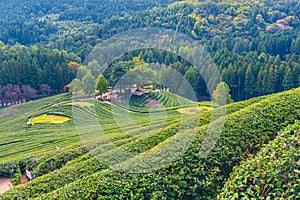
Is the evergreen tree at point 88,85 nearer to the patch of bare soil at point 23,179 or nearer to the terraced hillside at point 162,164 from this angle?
the terraced hillside at point 162,164

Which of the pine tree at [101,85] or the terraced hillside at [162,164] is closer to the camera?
the terraced hillside at [162,164]

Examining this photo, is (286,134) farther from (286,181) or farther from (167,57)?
(167,57)

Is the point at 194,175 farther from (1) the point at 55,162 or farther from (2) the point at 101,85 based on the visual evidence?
(2) the point at 101,85

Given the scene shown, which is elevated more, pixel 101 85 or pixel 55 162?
pixel 55 162

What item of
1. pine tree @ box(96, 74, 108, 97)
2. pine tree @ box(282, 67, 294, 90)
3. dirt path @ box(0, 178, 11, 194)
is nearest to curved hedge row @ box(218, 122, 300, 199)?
dirt path @ box(0, 178, 11, 194)

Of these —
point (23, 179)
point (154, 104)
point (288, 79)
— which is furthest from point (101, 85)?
point (288, 79)

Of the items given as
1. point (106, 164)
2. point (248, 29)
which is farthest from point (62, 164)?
point (248, 29)

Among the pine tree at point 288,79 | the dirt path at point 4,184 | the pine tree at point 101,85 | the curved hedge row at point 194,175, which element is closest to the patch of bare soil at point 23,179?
the dirt path at point 4,184
